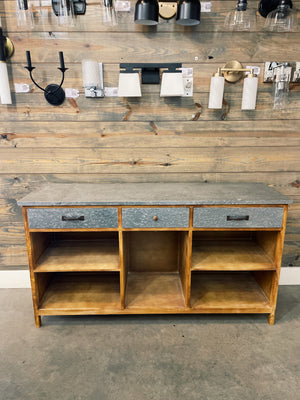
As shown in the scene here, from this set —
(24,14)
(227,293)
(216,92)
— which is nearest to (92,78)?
(24,14)

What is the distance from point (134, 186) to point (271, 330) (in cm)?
125

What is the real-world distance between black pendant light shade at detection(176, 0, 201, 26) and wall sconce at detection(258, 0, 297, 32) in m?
0.45

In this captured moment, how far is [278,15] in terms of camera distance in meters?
1.71

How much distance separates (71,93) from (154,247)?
48.1 inches

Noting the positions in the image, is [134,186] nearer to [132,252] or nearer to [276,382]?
[132,252]

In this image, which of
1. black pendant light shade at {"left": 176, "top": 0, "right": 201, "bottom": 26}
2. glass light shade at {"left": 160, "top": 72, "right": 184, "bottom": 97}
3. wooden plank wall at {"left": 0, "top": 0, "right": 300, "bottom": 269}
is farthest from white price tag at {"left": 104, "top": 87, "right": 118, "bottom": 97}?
black pendant light shade at {"left": 176, "top": 0, "right": 201, "bottom": 26}

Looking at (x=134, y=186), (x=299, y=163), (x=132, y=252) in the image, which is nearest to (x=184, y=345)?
(x=132, y=252)

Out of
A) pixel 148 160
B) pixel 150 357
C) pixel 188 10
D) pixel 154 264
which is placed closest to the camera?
pixel 150 357

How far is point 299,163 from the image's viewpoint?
201cm

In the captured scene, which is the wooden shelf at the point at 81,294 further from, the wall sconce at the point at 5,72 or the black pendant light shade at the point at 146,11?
the black pendant light shade at the point at 146,11

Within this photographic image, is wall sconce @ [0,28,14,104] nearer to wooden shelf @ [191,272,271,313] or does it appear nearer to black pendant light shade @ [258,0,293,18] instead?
black pendant light shade @ [258,0,293,18]

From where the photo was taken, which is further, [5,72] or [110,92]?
[110,92]

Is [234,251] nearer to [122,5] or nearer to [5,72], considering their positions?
[122,5]

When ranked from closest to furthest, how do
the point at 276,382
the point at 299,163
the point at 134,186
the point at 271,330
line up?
the point at 276,382, the point at 271,330, the point at 134,186, the point at 299,163
